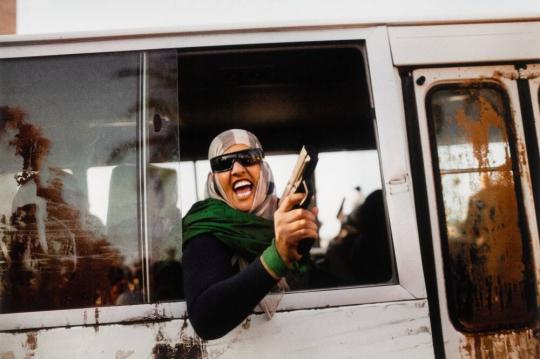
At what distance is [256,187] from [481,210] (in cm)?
98

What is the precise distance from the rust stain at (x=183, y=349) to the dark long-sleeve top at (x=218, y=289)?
0.60ft

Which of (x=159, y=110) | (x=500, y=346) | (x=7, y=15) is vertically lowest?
(x=500, y=346)

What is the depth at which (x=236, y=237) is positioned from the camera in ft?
5.28

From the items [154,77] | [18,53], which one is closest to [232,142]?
[154,77]

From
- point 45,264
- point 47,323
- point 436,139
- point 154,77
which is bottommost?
point 47,323

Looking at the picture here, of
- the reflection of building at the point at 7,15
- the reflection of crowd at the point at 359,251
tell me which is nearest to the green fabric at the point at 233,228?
the reflection of crowd at the point at 359,251

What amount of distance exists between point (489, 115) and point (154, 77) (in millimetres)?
1491

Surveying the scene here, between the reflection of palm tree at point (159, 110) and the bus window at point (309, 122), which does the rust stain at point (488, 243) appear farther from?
the reflection of palm tree at point (159, 110)

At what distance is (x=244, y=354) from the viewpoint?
157 centimetres

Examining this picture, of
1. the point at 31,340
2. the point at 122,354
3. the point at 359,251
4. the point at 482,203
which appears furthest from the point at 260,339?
the point at 359,251

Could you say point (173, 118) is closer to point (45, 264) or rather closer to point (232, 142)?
point (232, 142)

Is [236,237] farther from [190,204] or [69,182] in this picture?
[69,182]

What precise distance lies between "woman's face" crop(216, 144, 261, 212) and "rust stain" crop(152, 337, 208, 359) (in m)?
0.55

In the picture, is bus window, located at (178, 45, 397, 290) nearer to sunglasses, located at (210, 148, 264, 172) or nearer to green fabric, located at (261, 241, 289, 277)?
sunglasses, located at (210, 148, 264, 172)
